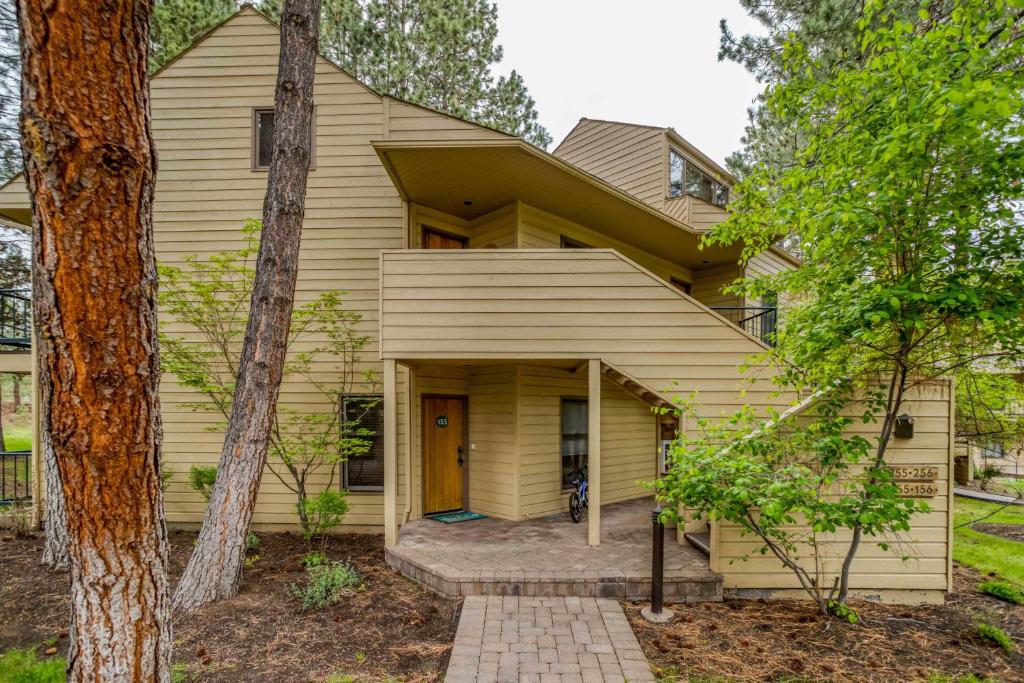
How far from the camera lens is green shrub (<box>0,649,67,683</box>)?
3182 millimetres

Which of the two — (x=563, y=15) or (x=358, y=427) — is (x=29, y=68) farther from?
(x=563, y=15)

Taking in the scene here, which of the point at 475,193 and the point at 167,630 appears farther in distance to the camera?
the point at 475,193

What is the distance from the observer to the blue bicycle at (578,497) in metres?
6.75

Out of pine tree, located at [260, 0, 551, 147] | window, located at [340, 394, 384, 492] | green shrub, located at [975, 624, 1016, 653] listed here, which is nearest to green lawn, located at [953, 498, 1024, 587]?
green shrub, located at [975, 624, 1016, 653]

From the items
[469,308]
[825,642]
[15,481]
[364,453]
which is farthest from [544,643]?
[15,481]

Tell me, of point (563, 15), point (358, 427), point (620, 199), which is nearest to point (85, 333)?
point (358, 427)

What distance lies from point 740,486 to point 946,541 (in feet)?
9.40

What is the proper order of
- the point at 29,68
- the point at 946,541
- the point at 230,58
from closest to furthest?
the point at 29,68, the point at 946,541, the point at 230,58

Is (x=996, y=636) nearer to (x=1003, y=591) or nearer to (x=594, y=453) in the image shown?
(x=1003, y=591)

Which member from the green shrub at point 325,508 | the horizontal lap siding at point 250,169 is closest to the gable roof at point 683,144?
the horizontal lap siding at point 250,169

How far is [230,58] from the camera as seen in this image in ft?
23.3

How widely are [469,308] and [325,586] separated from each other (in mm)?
3313

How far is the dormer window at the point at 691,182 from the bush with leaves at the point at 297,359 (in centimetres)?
729

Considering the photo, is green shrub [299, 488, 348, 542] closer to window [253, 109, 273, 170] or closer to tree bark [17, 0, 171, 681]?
tree bark [17, 0, 171, 681]
